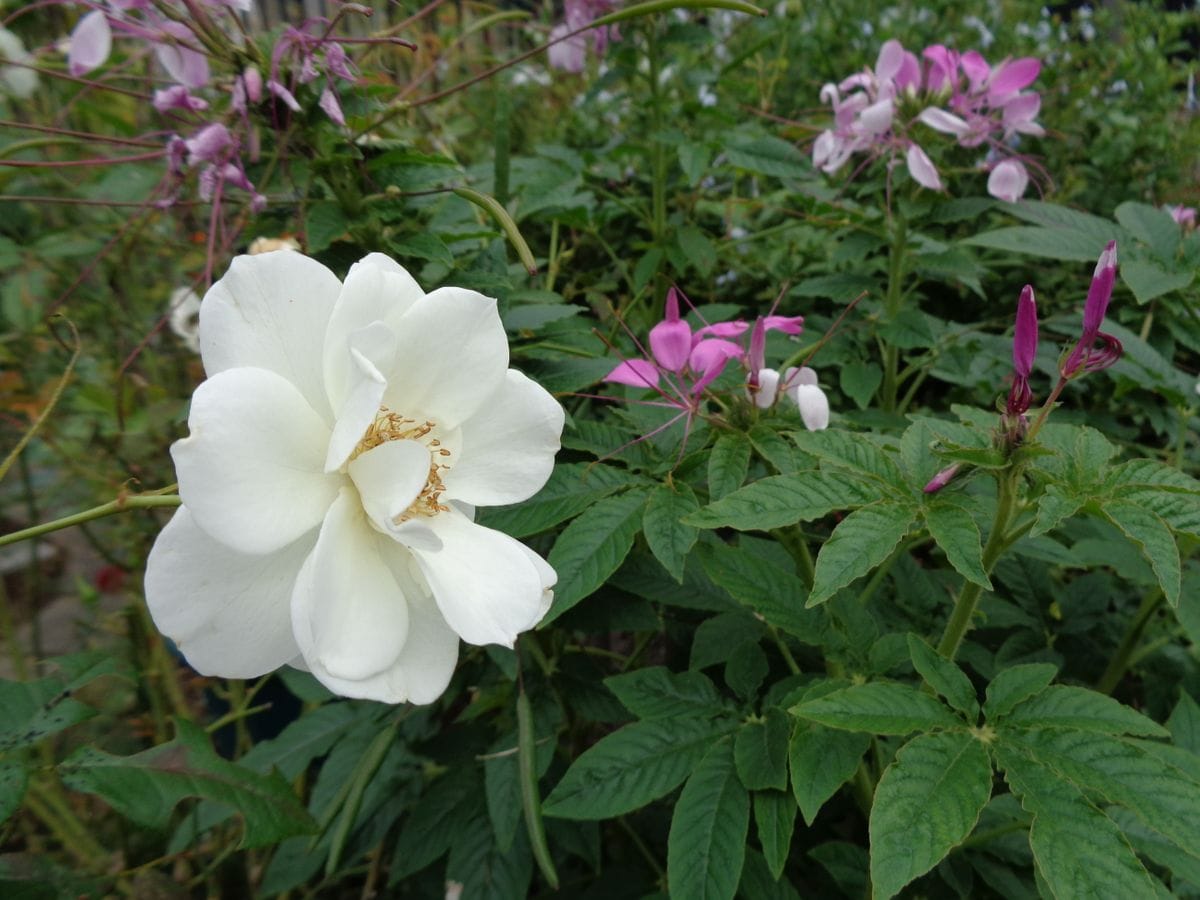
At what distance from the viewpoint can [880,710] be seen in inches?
22.8

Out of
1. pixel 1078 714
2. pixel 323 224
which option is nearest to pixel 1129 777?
pixel 1078 714

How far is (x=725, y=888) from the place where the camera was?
621 mm

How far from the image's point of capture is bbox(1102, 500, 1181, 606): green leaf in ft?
1.71

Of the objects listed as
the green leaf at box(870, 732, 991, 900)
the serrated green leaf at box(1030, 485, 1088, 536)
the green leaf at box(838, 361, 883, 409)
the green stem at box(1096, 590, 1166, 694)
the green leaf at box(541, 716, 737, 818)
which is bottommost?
the green stem at box(1096, 590, 1166, 694)

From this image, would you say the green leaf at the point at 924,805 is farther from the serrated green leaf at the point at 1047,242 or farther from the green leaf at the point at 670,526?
the serrated green leaf at the point at 1047,242

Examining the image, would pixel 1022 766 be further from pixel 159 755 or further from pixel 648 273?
pixel 648 273

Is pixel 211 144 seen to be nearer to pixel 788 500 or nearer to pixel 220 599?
pixel 220 599

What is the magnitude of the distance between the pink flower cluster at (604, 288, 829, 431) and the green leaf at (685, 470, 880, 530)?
0.12 meters

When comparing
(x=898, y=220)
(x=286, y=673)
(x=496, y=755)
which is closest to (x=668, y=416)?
(x=496, y=755)

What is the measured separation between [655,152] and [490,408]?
85cm

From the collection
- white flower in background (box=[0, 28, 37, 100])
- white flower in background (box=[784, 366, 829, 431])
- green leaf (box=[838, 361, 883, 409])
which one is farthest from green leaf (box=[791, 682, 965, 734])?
white flower in background (box=[0, 28, 37, 100])

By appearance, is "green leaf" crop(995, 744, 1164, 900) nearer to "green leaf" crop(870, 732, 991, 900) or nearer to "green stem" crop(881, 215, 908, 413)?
"green leaf" crop(870, 732, 991, 900)

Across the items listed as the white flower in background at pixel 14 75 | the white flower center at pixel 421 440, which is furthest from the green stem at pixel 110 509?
the white flower in background at pixel 14 75

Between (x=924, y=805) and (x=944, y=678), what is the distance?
4.7 inches
